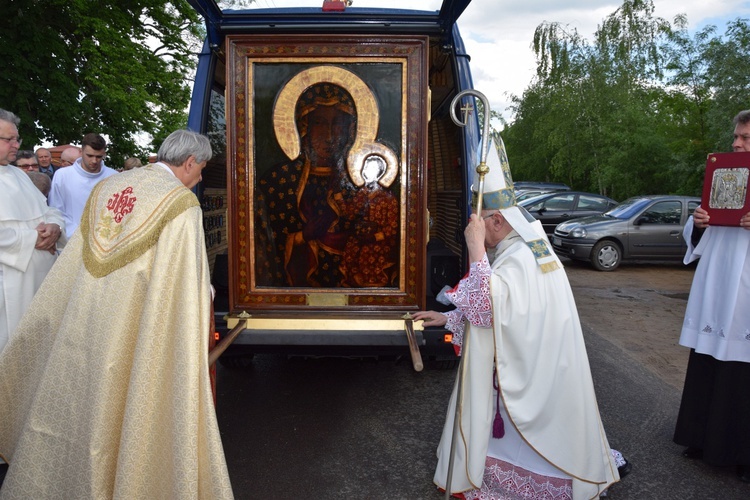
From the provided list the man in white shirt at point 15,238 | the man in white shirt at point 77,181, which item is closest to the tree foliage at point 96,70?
Answer: the man in white shirt at point 77,181

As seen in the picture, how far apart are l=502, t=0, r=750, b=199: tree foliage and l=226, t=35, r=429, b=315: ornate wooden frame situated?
13.6 m

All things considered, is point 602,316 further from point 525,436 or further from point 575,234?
point 525,436

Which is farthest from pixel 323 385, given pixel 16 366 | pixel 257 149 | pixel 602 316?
pixel 602 316

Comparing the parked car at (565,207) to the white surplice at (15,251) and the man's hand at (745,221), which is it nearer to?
the man's hand at (745,221)

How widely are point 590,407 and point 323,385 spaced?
104 inches

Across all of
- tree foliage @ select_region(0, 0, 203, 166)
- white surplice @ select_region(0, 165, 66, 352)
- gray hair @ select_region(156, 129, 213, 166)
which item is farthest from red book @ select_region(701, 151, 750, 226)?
tree foliage @ select_region(0, 0, 203, 166)

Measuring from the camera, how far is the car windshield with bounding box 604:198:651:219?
1157 cm

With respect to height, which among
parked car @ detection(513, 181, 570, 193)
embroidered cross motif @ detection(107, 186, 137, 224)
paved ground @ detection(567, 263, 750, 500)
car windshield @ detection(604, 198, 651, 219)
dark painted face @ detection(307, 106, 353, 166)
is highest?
dark painted face @ detection(307, 106, 353, 166)

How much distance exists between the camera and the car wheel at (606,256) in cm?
1136

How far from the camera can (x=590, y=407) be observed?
114 inches

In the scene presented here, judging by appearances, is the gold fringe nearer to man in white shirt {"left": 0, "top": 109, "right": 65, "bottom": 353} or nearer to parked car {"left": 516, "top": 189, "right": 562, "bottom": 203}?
man in white shirt {"left": 0, "top": 109, "right": 65, "bottom": 353}

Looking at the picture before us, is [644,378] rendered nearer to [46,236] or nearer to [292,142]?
[292,142]

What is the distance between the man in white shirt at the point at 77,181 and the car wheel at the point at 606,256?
910cm

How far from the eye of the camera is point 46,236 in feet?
12.1
